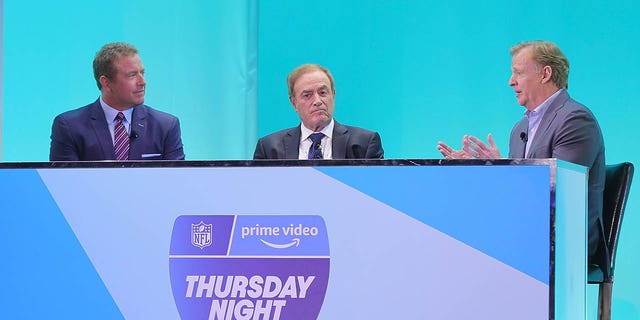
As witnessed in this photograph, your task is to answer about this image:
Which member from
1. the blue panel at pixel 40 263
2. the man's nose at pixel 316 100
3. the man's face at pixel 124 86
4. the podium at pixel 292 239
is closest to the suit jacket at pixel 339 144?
the man's nose at pixel 316 100

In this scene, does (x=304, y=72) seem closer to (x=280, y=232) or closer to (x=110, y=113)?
(x=110, y=113)

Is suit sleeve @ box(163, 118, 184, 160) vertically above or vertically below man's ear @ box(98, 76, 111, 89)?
below

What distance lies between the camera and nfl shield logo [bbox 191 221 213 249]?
2.02m

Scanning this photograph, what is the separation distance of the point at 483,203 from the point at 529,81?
188cm

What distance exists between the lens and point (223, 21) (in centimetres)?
467

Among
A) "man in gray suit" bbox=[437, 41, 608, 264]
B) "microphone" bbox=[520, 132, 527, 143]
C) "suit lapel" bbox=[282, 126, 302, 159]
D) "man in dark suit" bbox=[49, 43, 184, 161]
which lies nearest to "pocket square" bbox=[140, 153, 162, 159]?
"man in dark suit" bbox=[49, 43, 184, 161]

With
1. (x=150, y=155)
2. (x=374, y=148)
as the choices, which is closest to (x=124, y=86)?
(x=150, y=155)

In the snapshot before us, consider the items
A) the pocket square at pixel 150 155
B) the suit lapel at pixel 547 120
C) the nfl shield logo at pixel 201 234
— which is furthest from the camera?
the pocket square at pixel 150 155

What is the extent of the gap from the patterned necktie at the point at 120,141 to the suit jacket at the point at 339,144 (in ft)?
1.78

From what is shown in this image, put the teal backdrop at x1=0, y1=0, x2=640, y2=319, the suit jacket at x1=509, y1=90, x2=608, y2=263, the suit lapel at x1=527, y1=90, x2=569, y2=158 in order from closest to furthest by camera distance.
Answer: the suit jacket at x1=509, y1=90, x2=608, y2=263 < the suit lapel at x1=527, y1=90, x2=569, y2=158 < the teal backdrop at x1=0, y1=0, x2=640, y2=319

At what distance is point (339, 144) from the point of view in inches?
147

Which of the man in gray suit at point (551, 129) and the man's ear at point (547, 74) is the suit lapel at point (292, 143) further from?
the man's ear at point (547, 74)

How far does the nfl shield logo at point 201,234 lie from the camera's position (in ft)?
6.62

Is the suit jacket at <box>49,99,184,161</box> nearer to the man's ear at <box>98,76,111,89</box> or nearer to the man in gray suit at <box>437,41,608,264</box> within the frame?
the man's ear at <box>98,76,111,89</box>
